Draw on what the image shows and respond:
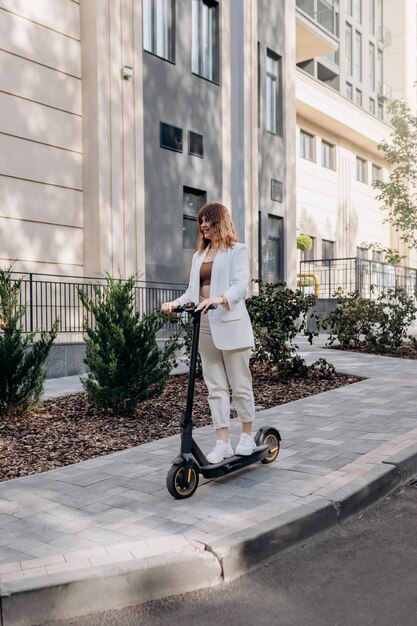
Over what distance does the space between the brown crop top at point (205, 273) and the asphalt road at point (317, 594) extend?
6.35ft

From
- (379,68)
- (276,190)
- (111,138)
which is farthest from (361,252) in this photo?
(111,138)

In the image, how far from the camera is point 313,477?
4809 millimetres

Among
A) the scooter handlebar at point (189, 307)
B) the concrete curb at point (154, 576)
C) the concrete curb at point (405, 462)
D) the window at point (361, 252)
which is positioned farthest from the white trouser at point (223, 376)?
the window at point (361, 252)

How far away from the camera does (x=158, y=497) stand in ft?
14.5

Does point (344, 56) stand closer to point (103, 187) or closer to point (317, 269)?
point (317, 269)

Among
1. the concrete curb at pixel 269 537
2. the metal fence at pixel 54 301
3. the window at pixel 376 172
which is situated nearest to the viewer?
the concrete curb at pixel 269 537

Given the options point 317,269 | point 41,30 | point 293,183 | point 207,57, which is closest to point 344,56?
point 317,269

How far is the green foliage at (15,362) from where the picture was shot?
7180 mm

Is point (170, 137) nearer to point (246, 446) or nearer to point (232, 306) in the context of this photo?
point (232, 306)

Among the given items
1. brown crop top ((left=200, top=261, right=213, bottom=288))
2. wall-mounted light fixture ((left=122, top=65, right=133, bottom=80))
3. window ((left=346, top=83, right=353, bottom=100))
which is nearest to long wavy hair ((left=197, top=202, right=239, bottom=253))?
brown crop top ((left=200, top=261, right=213, bottom=288))

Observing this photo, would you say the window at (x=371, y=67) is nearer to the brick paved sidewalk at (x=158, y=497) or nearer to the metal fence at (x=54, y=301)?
the metal fence at (x=54, y=301)

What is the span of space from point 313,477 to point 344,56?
34.0m

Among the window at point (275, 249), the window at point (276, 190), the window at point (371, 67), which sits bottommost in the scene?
the window at point (275, 249)

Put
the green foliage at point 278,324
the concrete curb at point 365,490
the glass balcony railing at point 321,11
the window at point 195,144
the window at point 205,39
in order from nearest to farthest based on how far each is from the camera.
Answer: the concrete curb at point 365,490 < the green foliage at point 278,324 < the window at point 195,144 < the window at point 205,39 < the glass balcony railing at point 321,11
